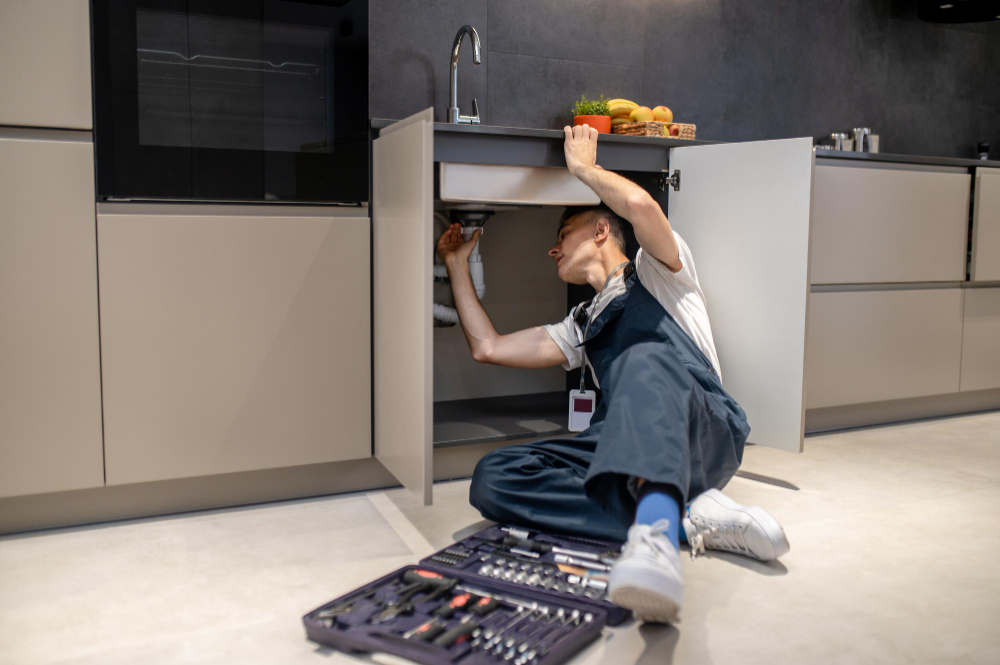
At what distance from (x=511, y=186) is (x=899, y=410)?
197cm

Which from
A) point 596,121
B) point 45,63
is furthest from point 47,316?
point 596,121

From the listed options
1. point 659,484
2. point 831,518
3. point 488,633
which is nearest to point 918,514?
point 831,518

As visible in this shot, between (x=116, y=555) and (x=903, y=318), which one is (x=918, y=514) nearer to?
(x=903, y=318)

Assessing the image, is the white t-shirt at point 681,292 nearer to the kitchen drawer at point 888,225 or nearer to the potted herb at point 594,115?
the potted herb at point 594,115

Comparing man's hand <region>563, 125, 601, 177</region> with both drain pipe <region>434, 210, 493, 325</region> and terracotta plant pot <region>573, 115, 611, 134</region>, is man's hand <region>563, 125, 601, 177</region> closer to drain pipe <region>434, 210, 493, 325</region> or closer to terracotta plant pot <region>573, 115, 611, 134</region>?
drain pipe <region>434, 210, 493, 325</region>

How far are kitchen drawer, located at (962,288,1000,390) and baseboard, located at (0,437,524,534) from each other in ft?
6.43

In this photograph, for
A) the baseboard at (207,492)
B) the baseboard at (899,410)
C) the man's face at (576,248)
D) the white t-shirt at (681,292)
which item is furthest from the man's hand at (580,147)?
the baseboard at (899,410)

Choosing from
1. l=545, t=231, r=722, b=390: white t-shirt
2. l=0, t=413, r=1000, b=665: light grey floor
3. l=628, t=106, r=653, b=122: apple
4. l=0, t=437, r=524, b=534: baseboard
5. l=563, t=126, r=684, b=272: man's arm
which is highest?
l=628, t=106, r=653, b=122: apple

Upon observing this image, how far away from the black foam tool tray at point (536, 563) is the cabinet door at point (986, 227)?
7.53 ft

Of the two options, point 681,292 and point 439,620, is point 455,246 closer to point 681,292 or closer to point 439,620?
point 681,292

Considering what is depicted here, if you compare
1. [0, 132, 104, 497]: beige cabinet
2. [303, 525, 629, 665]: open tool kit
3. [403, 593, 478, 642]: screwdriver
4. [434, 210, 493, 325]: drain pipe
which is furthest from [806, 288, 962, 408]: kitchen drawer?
[0, 132, 104, 497]: beige cabinet

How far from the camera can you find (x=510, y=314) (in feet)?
10.1

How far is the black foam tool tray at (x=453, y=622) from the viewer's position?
142cm

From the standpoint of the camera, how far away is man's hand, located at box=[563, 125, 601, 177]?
7.65 feet
